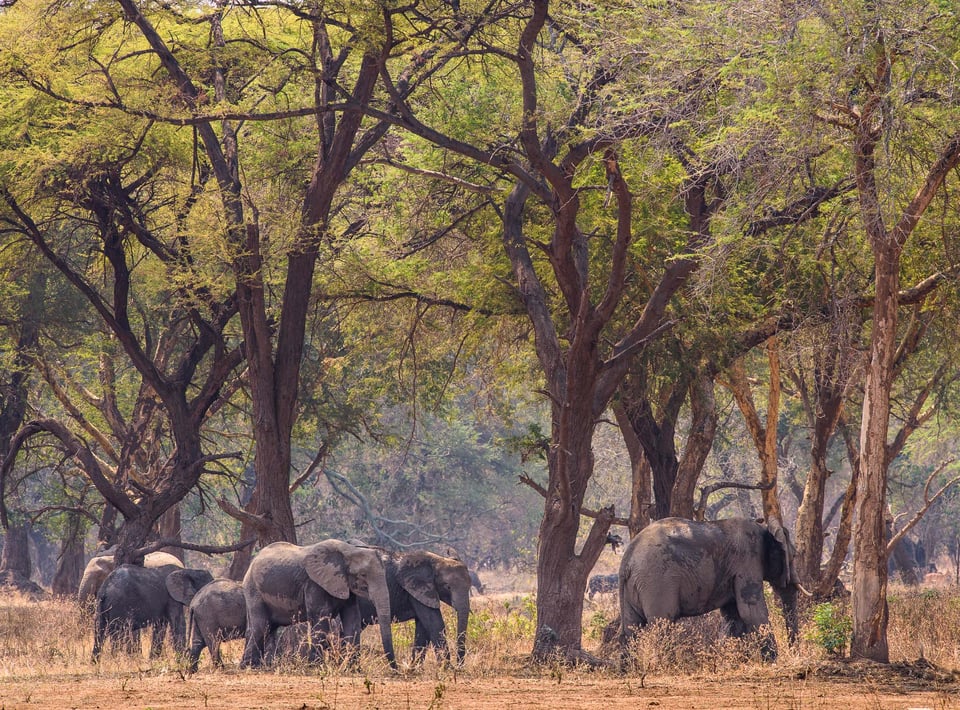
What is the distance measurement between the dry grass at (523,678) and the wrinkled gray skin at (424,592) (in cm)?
52

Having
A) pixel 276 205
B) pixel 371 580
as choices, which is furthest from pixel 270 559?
pixel 276 205

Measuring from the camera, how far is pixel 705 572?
16.5 meters

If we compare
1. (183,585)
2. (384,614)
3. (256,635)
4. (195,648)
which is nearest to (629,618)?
(384,614)

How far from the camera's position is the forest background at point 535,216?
1401 cm

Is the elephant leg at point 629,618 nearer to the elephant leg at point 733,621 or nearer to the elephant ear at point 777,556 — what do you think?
the elephant leg at point 733,621

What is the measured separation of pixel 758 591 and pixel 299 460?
37155 millimetres

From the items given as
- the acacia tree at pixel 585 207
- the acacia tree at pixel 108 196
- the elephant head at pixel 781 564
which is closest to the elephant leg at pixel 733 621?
the elephant head at pixel 781 564

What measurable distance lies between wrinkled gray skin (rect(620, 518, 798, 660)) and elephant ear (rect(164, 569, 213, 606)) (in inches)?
291

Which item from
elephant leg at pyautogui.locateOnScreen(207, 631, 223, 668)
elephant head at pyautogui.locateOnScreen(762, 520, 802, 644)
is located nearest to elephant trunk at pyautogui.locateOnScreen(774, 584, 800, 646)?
elephant head at pyautogui.locateOnScreen(762, 520, 802, 644)

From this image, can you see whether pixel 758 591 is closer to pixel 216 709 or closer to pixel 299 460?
pixel 216 709

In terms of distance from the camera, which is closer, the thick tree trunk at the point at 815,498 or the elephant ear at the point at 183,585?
the elephant ear at the point at 183,585

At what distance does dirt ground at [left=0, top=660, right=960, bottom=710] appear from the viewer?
11.2 metres

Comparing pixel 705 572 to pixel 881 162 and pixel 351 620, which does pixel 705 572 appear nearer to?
pixel 351 620

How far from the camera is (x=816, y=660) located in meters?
14.1
